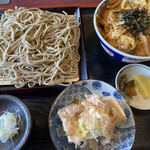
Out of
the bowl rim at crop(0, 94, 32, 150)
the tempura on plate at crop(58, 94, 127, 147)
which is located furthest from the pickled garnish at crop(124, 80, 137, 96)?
the bowl rim at crop(0, 94, 32, 150)

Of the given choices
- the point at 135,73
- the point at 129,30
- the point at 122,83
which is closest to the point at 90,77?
the point at 122,83

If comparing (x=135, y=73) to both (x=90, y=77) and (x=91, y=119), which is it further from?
(x=91, y=119)

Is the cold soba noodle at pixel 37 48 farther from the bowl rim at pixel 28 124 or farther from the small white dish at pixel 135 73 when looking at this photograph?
the small white dish at pixel 135 73

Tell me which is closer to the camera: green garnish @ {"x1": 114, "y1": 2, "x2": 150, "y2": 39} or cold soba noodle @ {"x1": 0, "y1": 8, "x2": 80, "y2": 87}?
green garnish @ {"x1": 114, "y1": 2, "x2": 150, "y2": 39}

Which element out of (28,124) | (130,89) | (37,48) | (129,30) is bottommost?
(28,124)

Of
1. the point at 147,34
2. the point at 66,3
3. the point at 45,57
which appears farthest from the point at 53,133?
the point at 66,3

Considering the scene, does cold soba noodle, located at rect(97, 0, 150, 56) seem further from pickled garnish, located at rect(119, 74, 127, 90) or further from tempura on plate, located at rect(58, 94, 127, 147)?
tempura on plate, located at rect(58, 94, 127, 147)

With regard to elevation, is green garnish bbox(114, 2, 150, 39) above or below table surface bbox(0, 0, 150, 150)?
above

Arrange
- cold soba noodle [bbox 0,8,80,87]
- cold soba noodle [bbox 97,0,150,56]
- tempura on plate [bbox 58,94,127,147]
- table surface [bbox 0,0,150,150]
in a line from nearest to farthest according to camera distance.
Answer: tempura on plate [bbox 58,94,127,147], table surface [bbox 0,0,150,150], cold soba noodle [bbox 97,0,150,56], cold soba noodle [bbox 0,8,80,87]
